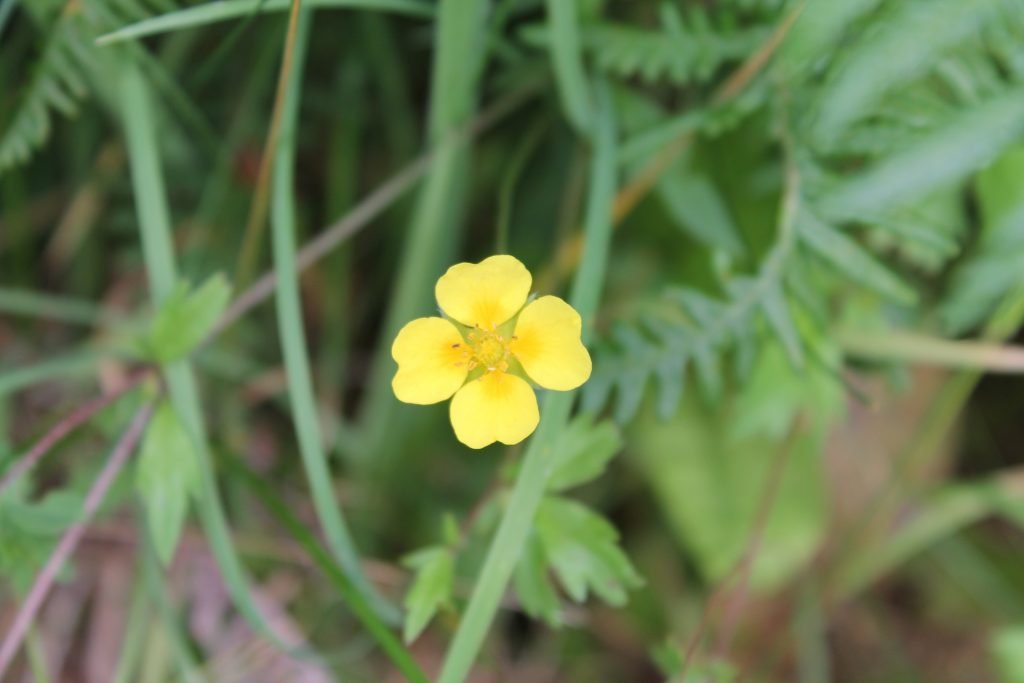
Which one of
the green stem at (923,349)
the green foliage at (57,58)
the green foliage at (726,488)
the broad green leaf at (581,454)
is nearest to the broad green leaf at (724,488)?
the green foliage at (726,488)

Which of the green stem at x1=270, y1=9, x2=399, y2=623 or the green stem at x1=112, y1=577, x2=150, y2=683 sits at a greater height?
the green stem at x1=270, y1=9, x2=399, y2=623

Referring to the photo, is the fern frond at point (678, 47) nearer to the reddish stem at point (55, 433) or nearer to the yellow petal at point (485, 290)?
the yellow petal at point (485, 290)

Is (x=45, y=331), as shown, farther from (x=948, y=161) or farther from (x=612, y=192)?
(x=948, y=161)

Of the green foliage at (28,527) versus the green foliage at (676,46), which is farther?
the green foliage at (676,46)

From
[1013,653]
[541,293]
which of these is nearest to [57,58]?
[541,293]

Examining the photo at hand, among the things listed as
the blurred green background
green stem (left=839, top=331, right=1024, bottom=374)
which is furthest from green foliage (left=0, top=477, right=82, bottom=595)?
green stem (left=839, top=331, right=1024, bottom=374)

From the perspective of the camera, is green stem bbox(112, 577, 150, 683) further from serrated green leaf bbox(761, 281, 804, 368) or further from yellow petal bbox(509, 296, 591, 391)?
serrated green leaf bbox(761, 281, 804, 368)

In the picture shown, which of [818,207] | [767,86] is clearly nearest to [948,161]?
[818,207]
